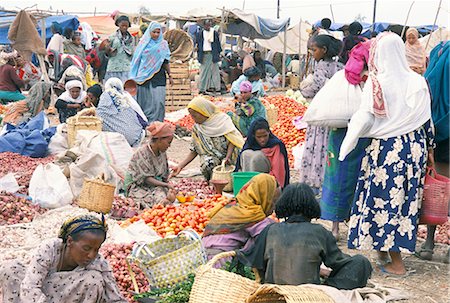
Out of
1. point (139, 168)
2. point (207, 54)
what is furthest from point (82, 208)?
point (207, 54)

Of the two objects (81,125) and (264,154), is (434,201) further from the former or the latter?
(81,125)

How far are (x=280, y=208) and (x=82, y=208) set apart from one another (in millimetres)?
3153

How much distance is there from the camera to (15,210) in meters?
6.15

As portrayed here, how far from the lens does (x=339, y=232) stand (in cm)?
604

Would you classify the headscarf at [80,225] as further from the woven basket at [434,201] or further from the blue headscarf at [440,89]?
the blue headscarf at [440,89]

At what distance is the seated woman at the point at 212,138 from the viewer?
7699mm

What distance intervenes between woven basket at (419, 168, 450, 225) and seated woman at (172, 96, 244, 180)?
3145 mm

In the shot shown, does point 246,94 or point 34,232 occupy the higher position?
point 246,94

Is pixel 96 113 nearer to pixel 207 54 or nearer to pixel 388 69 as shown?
pixel 388 69

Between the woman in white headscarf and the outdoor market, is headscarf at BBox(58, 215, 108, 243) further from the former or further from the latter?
the woman in white headscarf

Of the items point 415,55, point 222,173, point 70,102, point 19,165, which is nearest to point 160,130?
point 222,173

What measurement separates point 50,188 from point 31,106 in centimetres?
430

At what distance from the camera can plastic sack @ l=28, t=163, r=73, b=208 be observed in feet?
21.5

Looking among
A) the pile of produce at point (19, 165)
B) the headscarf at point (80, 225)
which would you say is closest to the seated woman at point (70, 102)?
the pile of produce at point (19, 165)
